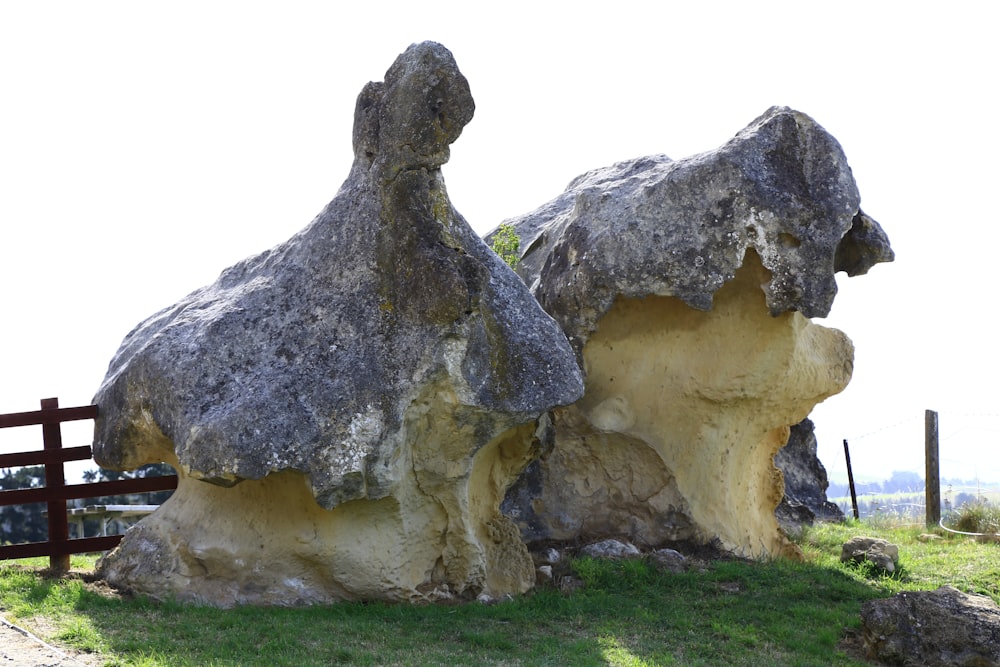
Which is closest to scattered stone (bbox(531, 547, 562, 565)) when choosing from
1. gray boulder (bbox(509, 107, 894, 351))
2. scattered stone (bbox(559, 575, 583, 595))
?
scattered stone (bbox(559, 575, 583, 595))

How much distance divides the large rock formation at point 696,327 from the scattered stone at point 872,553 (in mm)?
813

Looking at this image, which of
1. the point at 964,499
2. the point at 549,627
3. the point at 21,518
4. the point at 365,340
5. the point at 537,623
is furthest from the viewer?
the point at 21,518

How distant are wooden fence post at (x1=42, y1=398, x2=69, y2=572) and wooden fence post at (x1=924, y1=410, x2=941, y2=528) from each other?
39.2 ft

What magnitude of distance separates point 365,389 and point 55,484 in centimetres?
377

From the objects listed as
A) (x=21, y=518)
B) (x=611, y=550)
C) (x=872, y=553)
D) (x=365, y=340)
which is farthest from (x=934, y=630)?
(x=21, y=518)

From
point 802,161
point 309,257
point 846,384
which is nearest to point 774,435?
point 846,384

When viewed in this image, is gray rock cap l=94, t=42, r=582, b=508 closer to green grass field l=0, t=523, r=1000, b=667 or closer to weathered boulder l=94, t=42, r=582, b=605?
weathered boulder l=94, t=42, r=582, b=605

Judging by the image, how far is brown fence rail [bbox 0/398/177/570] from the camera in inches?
436

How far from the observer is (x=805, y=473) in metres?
17.8

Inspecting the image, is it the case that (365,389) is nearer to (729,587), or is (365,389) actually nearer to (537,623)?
(537,623)

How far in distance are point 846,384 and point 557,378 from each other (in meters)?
4.63

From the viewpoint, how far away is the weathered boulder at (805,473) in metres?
17.4

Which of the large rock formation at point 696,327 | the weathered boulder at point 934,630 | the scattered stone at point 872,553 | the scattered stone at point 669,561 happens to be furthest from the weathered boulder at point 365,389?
the scattered stone at point 872,553

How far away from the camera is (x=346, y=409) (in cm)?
970
